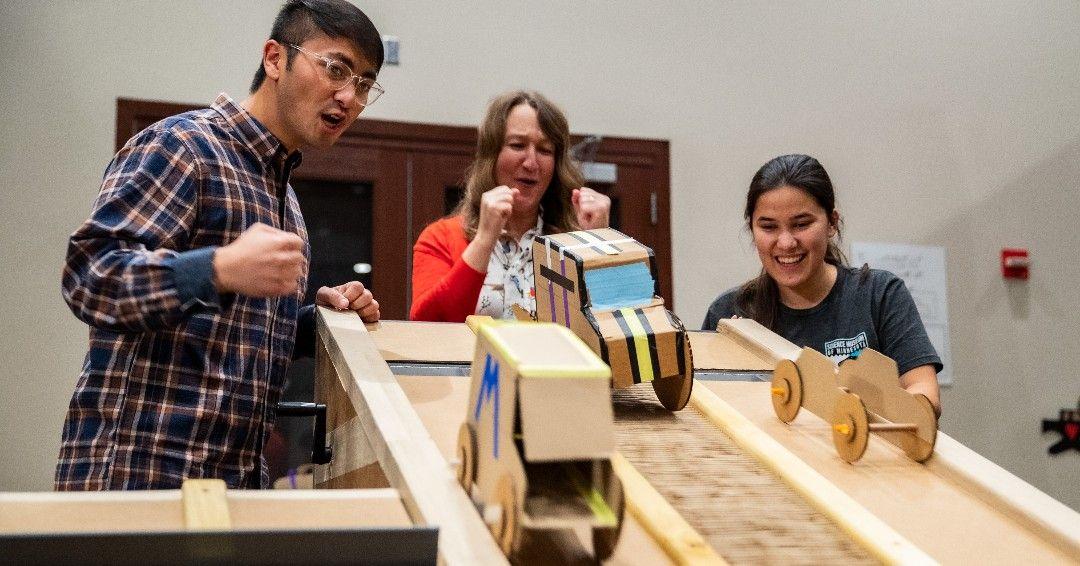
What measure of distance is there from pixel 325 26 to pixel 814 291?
121cm

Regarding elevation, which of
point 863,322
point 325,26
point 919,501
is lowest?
point 919,501

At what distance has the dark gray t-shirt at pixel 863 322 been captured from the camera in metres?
1.92

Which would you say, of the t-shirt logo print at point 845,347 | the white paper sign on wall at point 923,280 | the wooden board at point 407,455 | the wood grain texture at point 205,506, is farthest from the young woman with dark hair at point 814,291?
the white paper sign on wall at point 923,280

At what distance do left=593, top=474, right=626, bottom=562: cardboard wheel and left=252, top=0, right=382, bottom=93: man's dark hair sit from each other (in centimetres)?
103

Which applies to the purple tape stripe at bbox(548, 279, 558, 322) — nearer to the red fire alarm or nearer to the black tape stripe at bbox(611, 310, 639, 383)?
the black tape stripe at bbox(611, 310, 639, 383)

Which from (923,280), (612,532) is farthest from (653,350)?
(923,280)

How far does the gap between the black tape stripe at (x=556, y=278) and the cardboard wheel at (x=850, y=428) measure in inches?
A: 17.3

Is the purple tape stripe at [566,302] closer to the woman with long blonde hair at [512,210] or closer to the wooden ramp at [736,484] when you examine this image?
the wooden ramp at [736,484]

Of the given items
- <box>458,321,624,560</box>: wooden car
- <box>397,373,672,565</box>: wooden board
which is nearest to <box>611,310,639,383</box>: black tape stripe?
<box>397,373,672,565</box>: wooden board

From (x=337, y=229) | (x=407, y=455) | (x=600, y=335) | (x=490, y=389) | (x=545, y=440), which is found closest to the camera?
(x=545, y=440)

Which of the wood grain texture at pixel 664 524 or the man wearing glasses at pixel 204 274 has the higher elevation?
the man wearing glasses at pixel 204 274

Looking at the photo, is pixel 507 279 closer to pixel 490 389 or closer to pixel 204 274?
pixel 204 274

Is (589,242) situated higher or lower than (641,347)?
higher

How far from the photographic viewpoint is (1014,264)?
4602 millimetres
